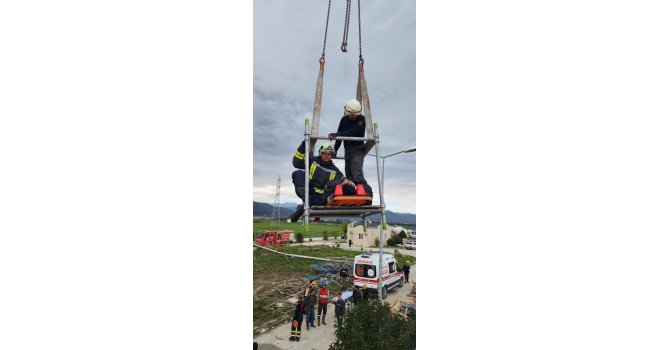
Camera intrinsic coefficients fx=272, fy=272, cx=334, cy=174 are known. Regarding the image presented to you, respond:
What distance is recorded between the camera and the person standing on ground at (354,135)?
3.14m

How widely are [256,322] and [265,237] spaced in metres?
8.05

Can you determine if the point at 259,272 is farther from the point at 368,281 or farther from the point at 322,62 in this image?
the point at 322,62

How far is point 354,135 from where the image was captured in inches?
125

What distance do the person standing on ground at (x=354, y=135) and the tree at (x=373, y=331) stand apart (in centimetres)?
155

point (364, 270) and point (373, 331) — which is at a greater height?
point (373, 331)

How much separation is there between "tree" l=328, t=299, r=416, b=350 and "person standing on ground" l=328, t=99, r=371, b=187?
1548 millimetres

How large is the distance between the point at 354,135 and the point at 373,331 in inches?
87.2

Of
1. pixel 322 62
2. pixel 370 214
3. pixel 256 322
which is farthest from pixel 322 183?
pixel 256 322

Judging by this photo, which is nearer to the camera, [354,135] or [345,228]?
[354,135]

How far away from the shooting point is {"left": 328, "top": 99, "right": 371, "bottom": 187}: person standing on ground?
314 centimetres

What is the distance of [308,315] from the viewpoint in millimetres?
4621

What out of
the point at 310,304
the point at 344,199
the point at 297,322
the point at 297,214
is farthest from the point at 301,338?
the point at 344,199

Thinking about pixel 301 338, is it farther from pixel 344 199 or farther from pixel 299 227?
pixel 344 199

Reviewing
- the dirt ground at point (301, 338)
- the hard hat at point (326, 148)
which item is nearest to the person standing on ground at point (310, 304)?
the dirt ground at point (301, 338)
